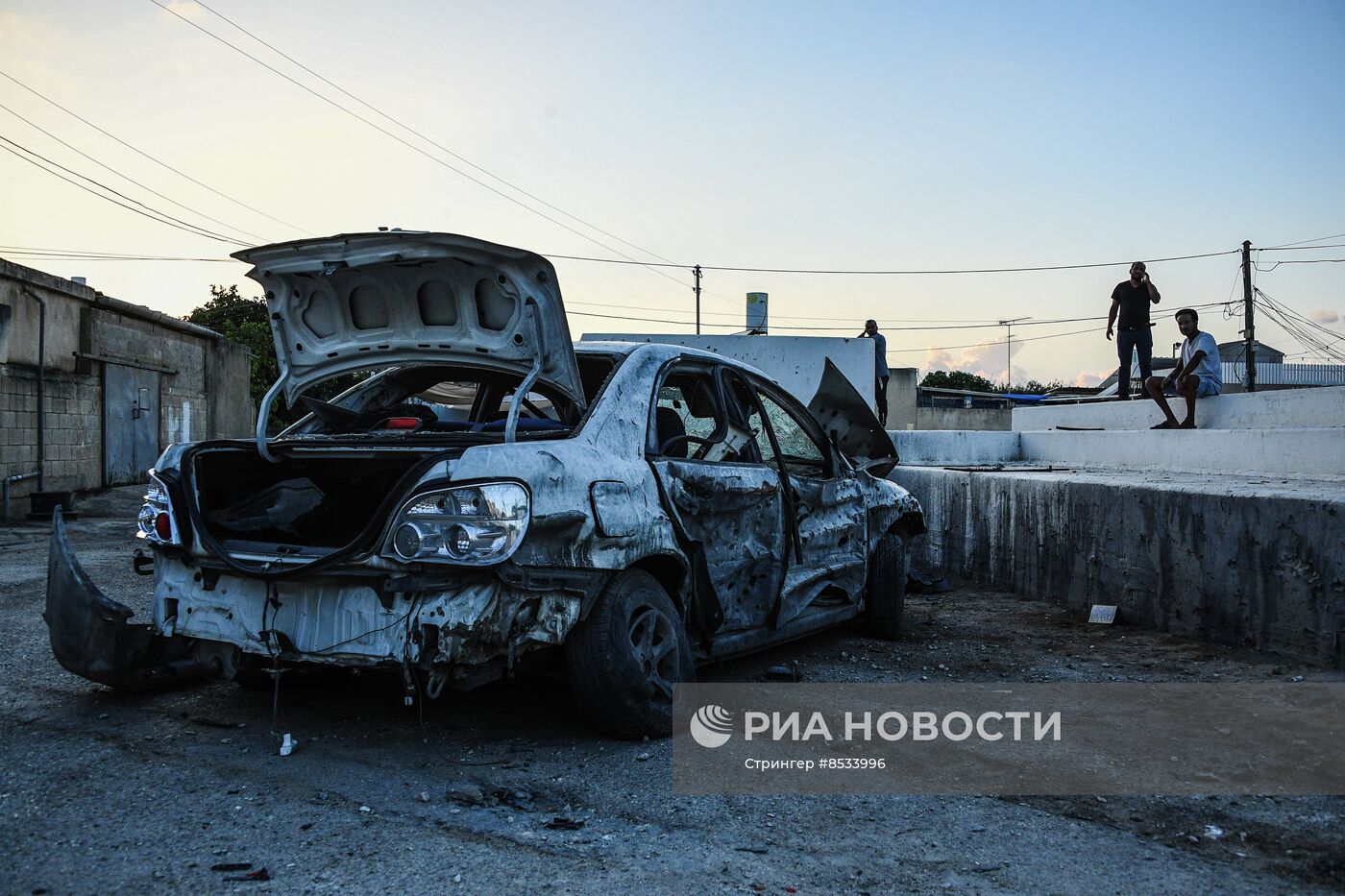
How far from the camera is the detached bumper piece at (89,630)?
163 inches

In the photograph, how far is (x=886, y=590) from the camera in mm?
6023

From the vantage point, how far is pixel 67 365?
16.6m

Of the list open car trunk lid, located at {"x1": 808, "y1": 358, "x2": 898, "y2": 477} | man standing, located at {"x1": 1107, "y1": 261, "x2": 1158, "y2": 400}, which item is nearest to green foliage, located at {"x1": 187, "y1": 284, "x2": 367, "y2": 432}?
man standing, located at {"x1": 1107, "y1": 261, "x2": 1158, "y2": 400}

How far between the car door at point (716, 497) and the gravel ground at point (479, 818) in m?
0.81

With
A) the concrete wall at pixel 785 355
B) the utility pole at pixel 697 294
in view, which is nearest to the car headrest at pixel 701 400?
the concrete wall at pixel 785 355

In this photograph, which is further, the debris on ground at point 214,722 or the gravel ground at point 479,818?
the debris on ground at point 214,722

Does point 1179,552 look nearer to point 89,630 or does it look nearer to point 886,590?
point 886,590

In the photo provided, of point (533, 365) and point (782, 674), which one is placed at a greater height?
point (533, 365)

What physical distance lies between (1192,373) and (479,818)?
9.98 m

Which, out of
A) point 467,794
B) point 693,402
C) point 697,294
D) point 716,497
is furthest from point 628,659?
point 697,294

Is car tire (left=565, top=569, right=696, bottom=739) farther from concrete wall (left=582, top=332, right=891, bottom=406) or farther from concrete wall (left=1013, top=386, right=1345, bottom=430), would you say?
concrete wall (left=582, top=332, right=891, bottom=406)

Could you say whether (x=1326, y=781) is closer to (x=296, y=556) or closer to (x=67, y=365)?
(x=296, y=556)

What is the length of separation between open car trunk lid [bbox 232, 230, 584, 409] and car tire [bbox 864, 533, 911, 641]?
2668 mm

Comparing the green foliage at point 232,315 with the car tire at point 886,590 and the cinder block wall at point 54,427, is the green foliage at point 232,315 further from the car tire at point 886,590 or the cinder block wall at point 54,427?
the car tire at point 886,590
